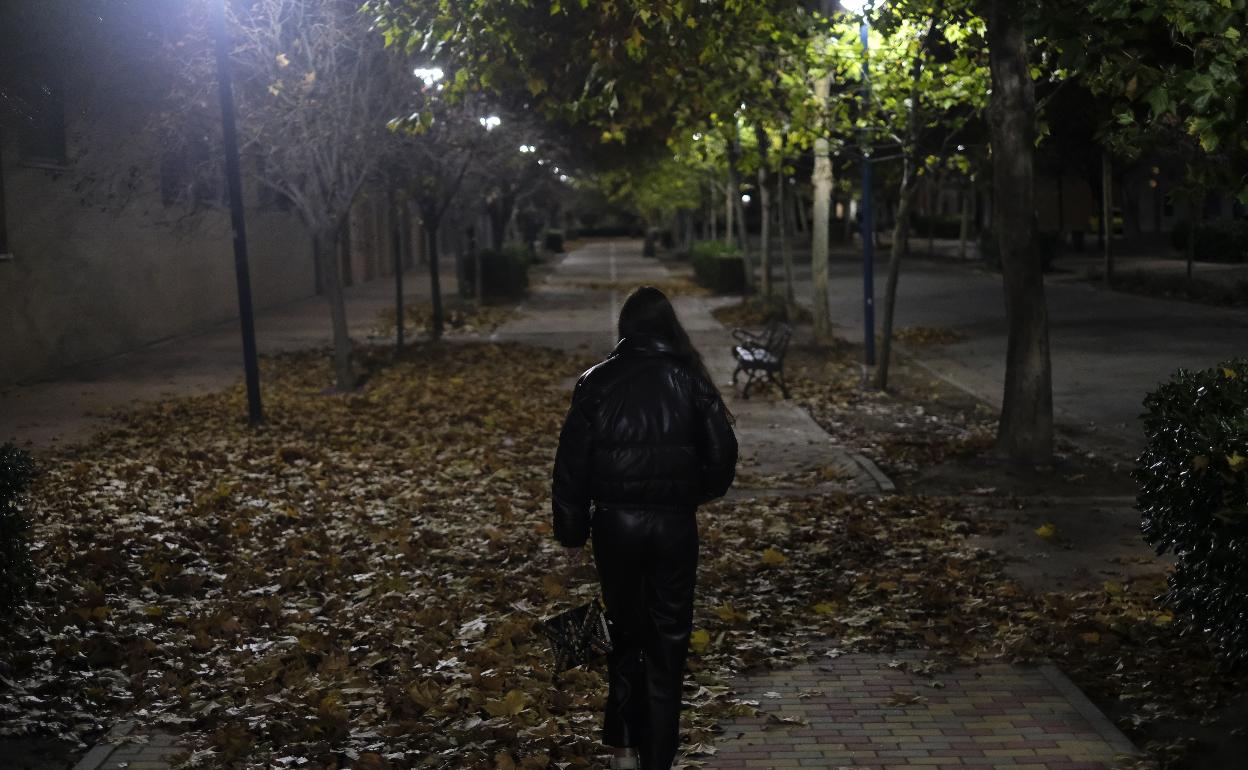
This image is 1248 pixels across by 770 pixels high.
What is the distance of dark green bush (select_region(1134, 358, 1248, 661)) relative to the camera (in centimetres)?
518

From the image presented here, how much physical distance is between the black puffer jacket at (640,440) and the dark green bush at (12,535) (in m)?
2.71

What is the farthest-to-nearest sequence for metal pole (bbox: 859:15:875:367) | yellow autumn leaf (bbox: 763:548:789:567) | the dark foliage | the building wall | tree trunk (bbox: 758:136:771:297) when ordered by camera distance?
the dark foliage
tree trunk (bbox: 758:136:771:297)
the building wall
metal pole (bbox: 859:15:875:367)
yellow autumn leaf (bbox: 763:548:789:567)

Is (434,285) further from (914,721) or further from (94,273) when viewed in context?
(914,721)

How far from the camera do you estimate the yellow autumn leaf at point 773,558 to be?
8.31 m

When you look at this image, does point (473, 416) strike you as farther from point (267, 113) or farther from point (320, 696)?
point (320, 696)

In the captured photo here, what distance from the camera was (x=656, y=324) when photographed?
4.73 meters

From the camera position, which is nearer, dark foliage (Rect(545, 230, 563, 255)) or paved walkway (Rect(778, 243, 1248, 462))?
paved walkway (Rect(778, 243, 1248, 462))

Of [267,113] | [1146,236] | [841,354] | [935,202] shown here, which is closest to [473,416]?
[267,113]

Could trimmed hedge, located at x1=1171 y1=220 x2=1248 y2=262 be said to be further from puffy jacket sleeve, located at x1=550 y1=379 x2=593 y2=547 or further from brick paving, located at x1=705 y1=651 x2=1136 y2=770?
puffy jacket sleeve, located at x1=550 y1=379 x2=593 y2=547

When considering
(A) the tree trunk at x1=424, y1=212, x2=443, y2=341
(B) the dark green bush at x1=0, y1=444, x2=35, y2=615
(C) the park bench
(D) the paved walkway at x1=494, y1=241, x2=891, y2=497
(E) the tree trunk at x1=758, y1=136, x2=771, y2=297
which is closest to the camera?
(B) the dark green bush at x1=0, y1=444, x2=35, y2=615

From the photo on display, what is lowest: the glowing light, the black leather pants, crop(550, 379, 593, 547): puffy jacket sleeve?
the black leather pants

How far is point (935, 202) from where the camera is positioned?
322ft

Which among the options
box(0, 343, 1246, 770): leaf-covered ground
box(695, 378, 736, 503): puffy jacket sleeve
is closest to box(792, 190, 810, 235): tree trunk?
box(0, 343, 1246, 770): leaf-covered ground

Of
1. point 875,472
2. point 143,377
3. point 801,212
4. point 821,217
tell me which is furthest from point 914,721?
point 801,212
